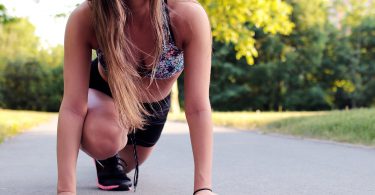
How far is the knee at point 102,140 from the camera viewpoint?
2946mm

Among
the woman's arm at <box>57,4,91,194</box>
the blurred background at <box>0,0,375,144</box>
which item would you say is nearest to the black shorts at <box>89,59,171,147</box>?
the woman's arm at <box>57,4,91,194</box>

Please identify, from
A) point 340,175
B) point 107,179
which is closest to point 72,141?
point 107,179

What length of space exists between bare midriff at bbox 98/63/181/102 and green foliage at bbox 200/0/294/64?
10.8 metres

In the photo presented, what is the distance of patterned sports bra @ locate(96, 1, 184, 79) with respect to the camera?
8.71ft

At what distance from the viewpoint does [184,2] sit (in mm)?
2695

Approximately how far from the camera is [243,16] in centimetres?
1491

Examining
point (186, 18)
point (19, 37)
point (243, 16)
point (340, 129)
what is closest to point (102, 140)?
point (186, 18)

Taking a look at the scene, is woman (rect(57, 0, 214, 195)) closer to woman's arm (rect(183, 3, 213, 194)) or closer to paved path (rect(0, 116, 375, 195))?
woman's arm (rect(183, 3, 213, 194))

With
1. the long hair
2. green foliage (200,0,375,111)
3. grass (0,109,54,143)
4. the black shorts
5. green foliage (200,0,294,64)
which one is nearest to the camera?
the long hair

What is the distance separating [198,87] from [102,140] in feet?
2.36

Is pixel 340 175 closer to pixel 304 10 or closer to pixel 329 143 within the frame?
pixel 329 143

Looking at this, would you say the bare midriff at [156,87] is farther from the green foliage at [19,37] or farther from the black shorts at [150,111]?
the green foliage at [19,37]

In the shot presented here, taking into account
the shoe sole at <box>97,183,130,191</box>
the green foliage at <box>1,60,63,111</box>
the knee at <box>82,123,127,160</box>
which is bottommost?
the green foliage at <box>1,60,63,111</box>

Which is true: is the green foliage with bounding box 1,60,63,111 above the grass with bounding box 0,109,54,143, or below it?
below
